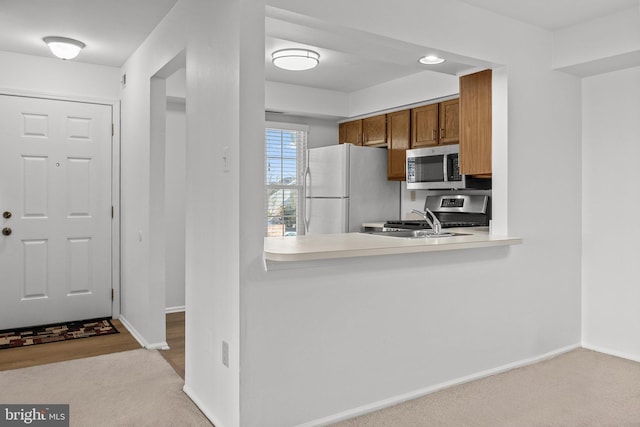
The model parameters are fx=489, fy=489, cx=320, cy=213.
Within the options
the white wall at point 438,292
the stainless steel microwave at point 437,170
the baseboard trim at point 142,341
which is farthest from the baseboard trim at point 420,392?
the baseboard trim at point 142,341

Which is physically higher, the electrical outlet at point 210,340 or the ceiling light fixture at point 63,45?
the ceiling light fixture at point 63,45

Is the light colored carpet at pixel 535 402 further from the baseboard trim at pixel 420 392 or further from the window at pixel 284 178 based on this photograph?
the window at pixel 284 178

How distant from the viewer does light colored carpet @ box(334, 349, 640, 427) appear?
8.21ft

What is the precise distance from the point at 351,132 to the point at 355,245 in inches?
129

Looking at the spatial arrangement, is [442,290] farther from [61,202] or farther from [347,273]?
[61,202]

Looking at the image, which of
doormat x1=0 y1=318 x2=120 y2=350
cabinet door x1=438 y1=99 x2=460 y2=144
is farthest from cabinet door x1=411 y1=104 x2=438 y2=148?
doormat x1=0 y1=318 x2=120 y2=350

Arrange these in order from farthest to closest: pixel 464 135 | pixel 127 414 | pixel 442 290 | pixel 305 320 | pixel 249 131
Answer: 1. pixel 464 135
2. pixel 442 290
3. pixel 127 414
4. pixel 305 320
5. pixel 249 131

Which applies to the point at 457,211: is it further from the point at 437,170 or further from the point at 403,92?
the point at 403,92

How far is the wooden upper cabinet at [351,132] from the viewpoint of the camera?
555 cm

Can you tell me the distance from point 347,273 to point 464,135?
165cm

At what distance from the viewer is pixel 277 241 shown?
2709mm

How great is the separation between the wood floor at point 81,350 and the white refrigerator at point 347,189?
6.25ft

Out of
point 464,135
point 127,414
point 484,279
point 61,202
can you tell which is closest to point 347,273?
point 484,279

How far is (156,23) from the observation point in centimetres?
334
